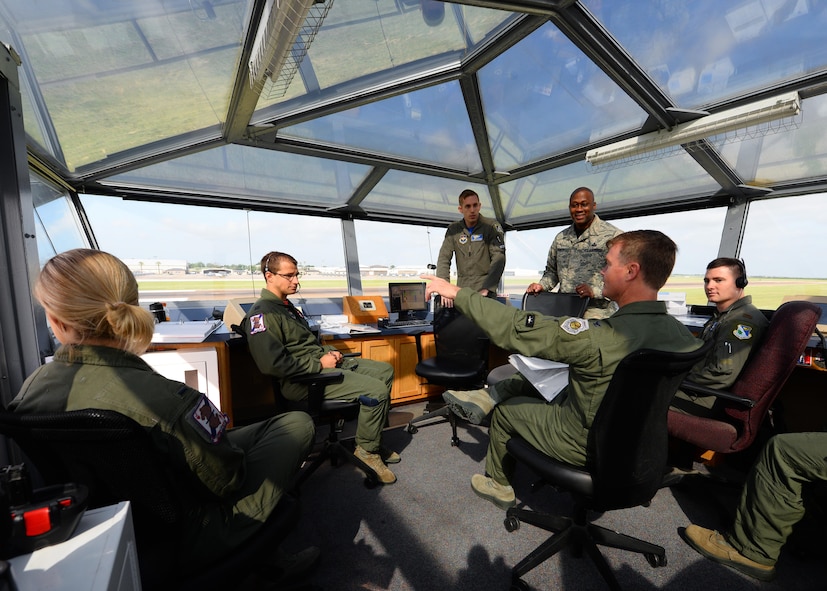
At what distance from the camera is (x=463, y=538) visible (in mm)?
1621

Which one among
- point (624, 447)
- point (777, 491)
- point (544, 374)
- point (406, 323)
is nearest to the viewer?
point (624, 447)

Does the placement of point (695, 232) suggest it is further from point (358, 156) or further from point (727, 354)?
point (358, 156)

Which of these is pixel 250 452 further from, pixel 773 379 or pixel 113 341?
pixel 773 379

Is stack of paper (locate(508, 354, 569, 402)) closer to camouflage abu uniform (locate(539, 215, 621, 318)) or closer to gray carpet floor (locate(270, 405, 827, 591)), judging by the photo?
gray carpet floor (locate(270, 405, 827, 591))

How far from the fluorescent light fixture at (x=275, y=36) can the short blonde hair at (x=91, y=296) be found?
1491mm

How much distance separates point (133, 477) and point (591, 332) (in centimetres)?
132

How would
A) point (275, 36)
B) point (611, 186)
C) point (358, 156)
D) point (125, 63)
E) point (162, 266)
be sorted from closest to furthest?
point (275, 36), point (125, 63), point (162, 266), point (358, 156), point (611, 186)

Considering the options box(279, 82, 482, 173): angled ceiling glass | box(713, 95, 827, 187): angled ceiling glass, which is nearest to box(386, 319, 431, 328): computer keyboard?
box(279, 82, 482, 173): angled ceiling glass

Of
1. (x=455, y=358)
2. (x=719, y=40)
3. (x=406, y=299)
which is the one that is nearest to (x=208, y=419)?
(x=455, y=358)

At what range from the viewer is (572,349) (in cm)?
117

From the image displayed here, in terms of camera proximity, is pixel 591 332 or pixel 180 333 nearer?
pixel 591 332

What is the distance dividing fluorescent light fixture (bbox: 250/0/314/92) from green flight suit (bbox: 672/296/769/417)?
2527 mm

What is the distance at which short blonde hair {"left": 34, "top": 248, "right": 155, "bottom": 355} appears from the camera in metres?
0.79

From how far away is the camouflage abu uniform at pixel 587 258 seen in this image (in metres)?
2.64
